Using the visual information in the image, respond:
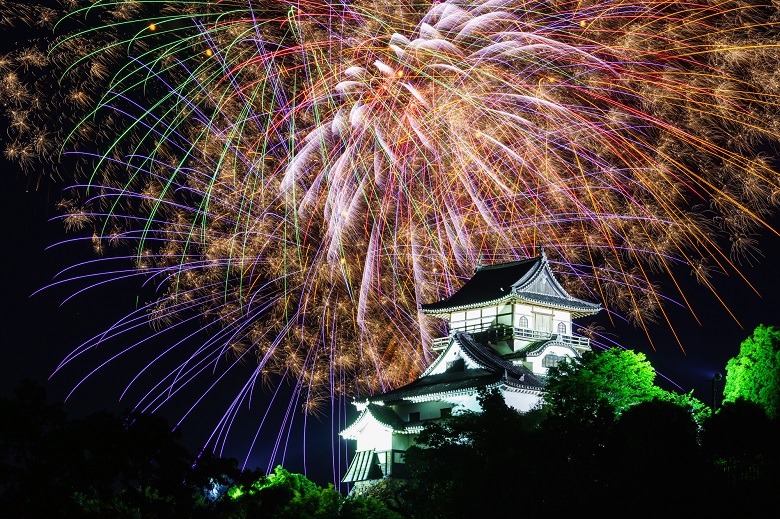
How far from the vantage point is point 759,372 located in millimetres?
Result: 28484

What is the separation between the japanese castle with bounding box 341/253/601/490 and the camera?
1583 inches

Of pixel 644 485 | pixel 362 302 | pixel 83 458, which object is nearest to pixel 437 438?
pixel 362 302

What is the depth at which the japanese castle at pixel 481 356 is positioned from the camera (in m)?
40.2

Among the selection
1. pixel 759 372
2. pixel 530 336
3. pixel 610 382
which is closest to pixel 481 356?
pixel 530 336

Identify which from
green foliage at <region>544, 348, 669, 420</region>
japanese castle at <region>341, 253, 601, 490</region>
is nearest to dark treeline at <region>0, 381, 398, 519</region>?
green foliage at <region>544, 348, 669, 420</region>

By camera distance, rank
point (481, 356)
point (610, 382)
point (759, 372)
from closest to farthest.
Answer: point (759, 372), point (610, 382), point (481, 356)

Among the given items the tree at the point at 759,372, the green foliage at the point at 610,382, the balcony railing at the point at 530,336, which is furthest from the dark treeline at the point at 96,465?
the balcony railing at the point at 530,336

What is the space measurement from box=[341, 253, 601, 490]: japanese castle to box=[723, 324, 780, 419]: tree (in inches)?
431

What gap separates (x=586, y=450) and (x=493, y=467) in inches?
94.2

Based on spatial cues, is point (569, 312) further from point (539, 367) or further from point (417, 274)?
point (417, 274)

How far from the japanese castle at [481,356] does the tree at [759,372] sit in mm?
10939

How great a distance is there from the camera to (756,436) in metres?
21.2

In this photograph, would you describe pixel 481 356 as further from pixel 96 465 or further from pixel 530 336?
pixel 96 465

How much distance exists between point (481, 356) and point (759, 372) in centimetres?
1429
